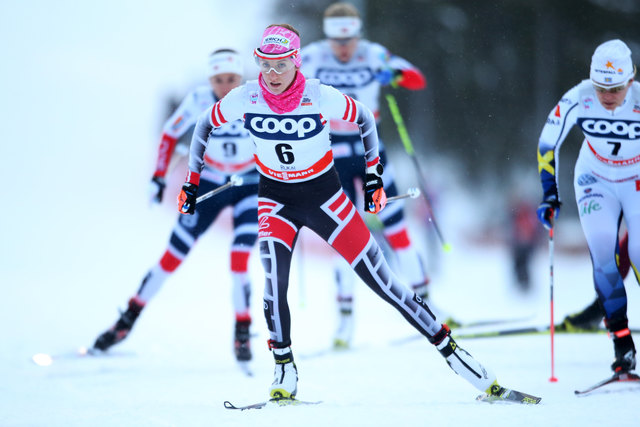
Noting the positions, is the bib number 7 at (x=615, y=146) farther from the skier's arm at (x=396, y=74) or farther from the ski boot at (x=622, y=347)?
the skier's arm at (x=396, y=74)

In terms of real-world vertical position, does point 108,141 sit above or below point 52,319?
below

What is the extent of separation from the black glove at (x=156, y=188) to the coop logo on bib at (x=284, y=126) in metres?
2.56

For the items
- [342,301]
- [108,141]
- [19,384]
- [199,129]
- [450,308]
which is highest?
[199,129]

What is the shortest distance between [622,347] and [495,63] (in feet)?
47.4

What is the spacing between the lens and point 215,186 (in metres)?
7.34

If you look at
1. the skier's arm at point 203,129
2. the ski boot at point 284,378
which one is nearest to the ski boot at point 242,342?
the ski boot at point 284,378

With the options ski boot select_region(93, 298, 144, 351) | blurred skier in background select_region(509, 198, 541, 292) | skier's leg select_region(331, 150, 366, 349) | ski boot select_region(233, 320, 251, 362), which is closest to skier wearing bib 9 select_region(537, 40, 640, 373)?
skier's leg select_region(331, 150, 366, 349)

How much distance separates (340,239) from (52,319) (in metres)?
5.68

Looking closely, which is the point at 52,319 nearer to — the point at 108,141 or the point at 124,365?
the point at 124,365

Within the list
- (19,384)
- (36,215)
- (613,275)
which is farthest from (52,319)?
(36,215)

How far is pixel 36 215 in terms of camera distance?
2347 cm

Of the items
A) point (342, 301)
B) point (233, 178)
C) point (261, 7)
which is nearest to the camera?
point (233, 178)

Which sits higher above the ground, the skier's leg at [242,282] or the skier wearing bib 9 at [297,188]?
the skier wearing bib 9 at [297,188]

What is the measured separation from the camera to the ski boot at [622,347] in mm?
5723
